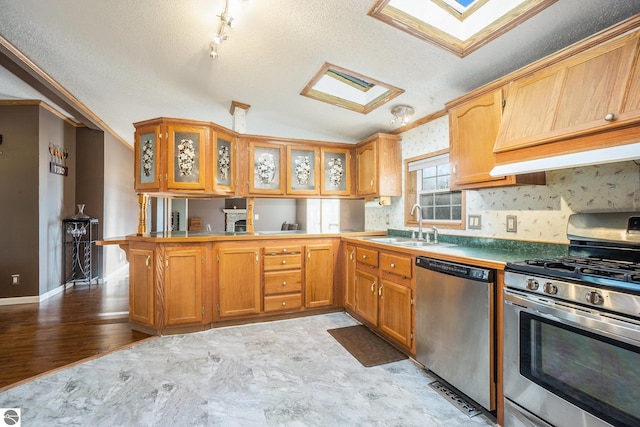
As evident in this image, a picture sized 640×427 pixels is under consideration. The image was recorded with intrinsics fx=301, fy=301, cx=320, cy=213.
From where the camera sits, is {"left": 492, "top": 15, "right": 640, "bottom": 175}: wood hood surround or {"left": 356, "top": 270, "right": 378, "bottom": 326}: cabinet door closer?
{"left": 492, "top": 15, "right": 640, "bottom": 175}: wood hood surround

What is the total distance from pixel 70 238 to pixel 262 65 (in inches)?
170

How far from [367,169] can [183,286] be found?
98.4 inches

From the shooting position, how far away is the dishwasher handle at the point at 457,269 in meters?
1.73

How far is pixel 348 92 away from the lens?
335 centimetres

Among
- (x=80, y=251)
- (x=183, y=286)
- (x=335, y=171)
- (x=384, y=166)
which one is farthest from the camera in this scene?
(x=80, y=251)

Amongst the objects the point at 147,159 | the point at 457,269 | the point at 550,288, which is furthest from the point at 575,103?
the point at 147,159

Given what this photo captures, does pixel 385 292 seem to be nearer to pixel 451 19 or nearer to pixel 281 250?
pixel 281 250

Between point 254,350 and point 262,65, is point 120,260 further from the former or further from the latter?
point 262,65

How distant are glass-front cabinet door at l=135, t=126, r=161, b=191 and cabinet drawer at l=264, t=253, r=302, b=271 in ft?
4.48

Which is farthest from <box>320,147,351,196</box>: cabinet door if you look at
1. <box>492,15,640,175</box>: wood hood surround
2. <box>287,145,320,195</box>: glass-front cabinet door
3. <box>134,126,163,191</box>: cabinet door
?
<box>492,15,640,175</box>: wood hood surround

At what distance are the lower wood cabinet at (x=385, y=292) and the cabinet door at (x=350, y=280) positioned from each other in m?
0.01

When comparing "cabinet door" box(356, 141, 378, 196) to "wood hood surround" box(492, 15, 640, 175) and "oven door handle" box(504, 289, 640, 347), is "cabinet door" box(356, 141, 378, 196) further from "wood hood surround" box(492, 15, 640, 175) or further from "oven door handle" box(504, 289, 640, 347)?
"oven door handle" box(504, 289, 640, 347)

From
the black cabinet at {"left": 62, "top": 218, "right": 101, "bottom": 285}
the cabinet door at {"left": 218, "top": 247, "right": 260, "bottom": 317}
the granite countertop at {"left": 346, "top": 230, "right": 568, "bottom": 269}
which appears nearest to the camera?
the granite countertop at {"left": 346, "top": 230, "right": 568, "bottom": 269}

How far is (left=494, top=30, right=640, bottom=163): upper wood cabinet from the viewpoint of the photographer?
4.63 ft
